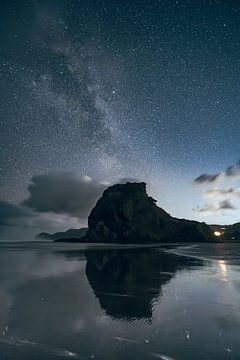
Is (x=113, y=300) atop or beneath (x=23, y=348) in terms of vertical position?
atop

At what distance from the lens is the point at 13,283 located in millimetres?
25062

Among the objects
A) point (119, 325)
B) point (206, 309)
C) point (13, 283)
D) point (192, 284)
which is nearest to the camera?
point (119, 325)

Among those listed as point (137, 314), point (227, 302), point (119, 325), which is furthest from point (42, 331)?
point (227, 302)

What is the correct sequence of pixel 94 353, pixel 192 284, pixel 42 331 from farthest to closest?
pixel 192 284 → pixel 42 331 → pixel 94 353

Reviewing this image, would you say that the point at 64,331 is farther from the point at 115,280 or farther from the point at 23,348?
the point at 115,280

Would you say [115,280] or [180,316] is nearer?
[180,316]

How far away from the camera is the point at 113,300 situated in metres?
17.8

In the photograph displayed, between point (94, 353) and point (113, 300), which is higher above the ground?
point (113, 300)

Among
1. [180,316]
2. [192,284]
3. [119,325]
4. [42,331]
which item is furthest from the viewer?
[192,284]

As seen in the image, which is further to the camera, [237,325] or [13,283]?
[13,283]

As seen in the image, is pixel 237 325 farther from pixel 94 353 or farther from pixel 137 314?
pixel 94 353

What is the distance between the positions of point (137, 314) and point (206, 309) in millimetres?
4004

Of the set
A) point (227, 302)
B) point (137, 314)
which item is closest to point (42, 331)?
point (137, 314)

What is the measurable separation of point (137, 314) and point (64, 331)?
13.4 feet
